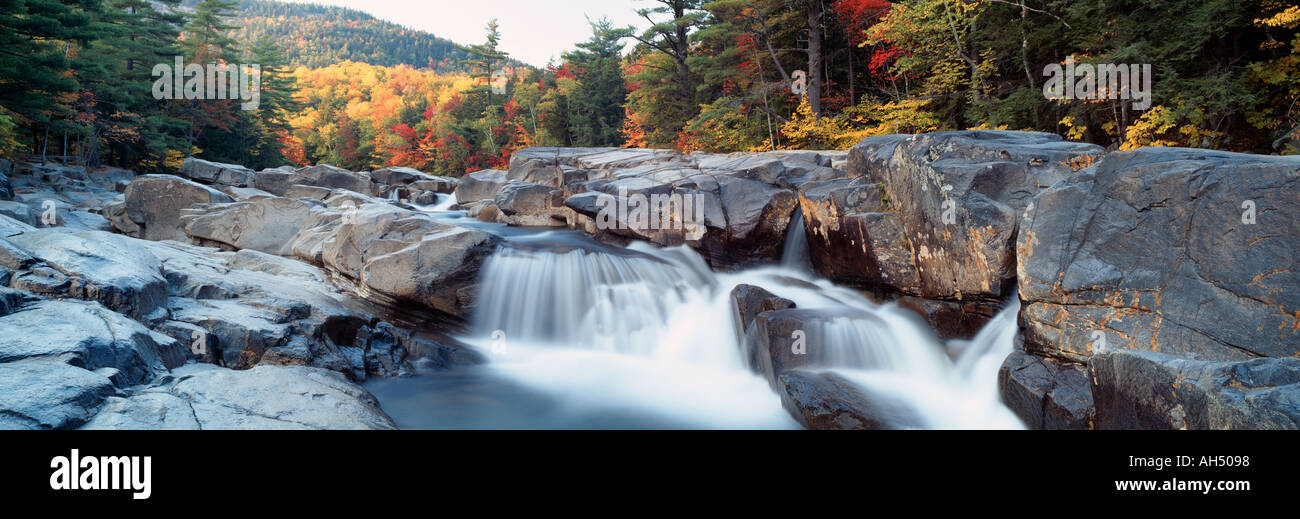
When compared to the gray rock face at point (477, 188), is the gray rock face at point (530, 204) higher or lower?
lower

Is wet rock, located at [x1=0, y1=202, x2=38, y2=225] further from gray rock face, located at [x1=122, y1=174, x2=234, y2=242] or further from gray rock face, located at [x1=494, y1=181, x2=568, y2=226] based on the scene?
gray rock face, located at [x1=494, y1=181, x2=568, y2=226]

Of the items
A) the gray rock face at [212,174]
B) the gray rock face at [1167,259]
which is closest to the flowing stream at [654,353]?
the gray rock face at [1167,259]

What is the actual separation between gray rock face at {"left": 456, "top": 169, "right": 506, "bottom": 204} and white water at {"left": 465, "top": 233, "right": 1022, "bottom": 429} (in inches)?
593

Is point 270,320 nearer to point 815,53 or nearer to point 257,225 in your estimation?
point 257,225

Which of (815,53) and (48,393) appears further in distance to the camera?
(815,53)

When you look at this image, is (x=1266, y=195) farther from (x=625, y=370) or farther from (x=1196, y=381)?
(x=625, y=370)

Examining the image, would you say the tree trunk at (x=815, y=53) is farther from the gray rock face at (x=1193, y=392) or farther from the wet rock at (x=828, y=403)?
the gray rock face at (x=1193, y=392)

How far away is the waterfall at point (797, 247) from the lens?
Result: 1136cm

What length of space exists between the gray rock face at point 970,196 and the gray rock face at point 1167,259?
0.72 m

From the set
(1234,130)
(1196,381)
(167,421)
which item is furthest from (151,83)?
(1234,130)

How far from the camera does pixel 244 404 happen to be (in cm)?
460

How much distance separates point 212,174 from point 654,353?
28.7 m

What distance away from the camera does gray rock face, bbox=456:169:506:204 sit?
84.6ft

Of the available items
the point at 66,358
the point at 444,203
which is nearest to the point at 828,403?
the point at 66,358
